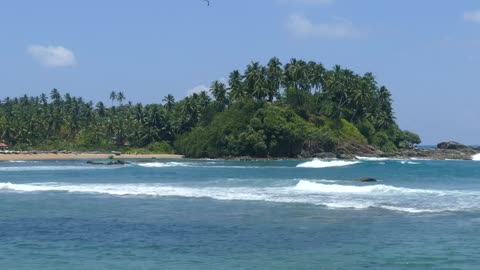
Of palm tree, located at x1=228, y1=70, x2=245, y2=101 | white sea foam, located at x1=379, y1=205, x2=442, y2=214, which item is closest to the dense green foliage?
palm tree, located at x1=228, y1=70, x2=245, y2=101

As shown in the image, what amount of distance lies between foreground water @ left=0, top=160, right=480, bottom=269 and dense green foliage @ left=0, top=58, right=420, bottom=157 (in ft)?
173

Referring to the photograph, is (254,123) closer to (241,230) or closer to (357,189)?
(357,189)

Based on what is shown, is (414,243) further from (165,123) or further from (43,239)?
(165,123)

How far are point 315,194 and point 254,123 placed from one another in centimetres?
5170

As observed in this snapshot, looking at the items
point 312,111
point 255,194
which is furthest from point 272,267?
point 312,111

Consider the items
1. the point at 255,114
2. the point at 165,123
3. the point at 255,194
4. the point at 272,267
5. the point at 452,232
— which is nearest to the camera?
the point at 272,267

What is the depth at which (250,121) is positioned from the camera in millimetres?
86312

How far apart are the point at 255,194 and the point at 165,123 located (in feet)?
237

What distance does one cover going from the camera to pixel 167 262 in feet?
51.9

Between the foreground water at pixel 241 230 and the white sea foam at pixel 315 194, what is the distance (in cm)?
7

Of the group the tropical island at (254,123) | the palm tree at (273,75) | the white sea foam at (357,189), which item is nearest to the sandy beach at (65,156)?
the tropical island at (254,123)

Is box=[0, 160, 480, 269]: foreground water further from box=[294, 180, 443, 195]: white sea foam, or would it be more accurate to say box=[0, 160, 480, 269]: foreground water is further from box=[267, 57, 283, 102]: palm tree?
box=[267, 57, 283, 102]: palm tree

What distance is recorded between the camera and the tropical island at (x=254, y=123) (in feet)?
290

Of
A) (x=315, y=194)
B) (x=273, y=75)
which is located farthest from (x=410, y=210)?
(x=273, y=75)
